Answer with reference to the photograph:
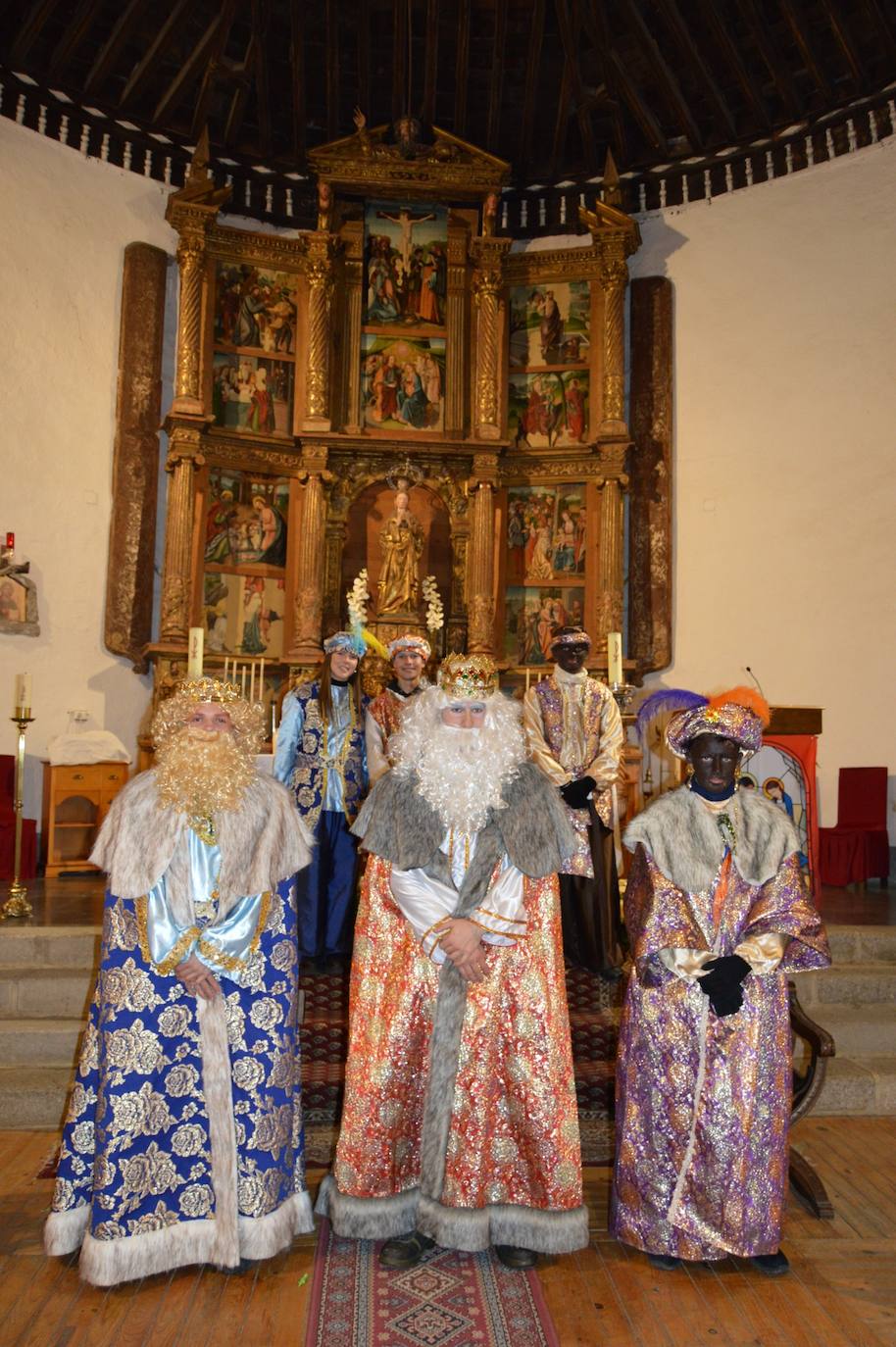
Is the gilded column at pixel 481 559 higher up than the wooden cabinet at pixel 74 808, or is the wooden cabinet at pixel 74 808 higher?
the gilded column at pixel 481 559

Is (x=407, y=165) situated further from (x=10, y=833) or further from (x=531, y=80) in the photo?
(x=10, y=833)

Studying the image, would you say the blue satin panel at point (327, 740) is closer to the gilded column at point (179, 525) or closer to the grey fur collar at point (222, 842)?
the grey fur collar at point (222, 842)

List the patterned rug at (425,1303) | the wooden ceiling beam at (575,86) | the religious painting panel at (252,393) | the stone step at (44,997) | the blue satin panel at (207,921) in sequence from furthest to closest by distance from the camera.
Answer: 1. the wooden ceiling beam at (575,86)
2. the religious painting panel at (252,393)
3. the stone step at (44,997)
4. the blue satin panel at (207,921)
5. the patterned rug at (425,1303)

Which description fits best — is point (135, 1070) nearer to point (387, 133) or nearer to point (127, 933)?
point (127, 933)

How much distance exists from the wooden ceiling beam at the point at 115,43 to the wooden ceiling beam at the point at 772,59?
574cm

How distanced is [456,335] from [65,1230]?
903 centimetres


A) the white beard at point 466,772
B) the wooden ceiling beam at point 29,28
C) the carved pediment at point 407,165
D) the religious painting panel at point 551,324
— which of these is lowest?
the white beard at point 466,772

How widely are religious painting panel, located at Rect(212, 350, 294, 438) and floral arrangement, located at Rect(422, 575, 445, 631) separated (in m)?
2.20

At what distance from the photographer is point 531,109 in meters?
11.1

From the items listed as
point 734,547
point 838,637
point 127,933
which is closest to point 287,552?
point 734,547

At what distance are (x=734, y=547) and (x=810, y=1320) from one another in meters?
8.17

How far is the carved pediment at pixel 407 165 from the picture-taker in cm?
1038

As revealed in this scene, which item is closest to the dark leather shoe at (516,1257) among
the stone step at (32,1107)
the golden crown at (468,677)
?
the golden crown at (468,677)

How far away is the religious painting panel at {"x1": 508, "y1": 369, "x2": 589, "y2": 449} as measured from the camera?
10.7m
